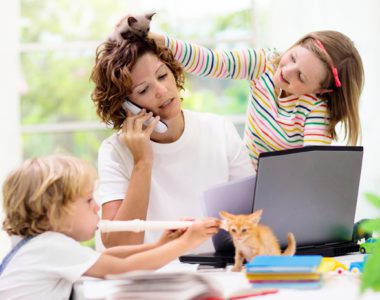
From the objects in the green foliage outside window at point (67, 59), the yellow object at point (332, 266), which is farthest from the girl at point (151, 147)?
the green foliage outside window at point (67, 59)

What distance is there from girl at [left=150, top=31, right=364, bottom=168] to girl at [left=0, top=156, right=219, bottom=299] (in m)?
0.57

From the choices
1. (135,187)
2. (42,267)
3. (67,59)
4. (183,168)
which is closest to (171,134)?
(183,168)

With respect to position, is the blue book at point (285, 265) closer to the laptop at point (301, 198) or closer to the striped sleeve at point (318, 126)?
the laptop at point (301, 198)

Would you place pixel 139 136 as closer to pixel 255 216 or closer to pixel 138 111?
pixel 138 111

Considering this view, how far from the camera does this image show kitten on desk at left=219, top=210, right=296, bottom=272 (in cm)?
146

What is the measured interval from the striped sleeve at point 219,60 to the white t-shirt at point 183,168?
183mm

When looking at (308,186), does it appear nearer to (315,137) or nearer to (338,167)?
(338,167)

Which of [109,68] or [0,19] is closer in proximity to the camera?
[109,68]

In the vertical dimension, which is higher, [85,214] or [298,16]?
[298,16]

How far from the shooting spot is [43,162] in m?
1.54

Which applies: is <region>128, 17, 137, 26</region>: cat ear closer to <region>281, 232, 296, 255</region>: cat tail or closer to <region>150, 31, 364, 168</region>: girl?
<region>150, 31, 364, 168</region>: girl

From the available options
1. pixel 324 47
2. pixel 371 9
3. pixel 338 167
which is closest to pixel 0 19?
pixel 371 9

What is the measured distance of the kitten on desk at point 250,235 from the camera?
146 cm

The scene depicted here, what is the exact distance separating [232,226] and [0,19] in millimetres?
2942
